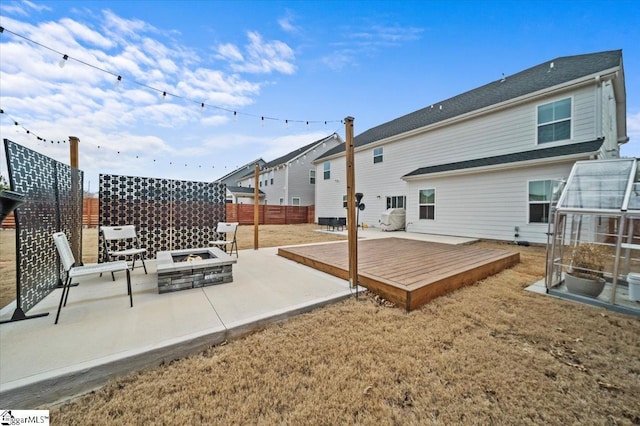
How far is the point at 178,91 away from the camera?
5.90 metres

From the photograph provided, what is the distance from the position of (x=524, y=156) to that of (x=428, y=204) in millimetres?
3571

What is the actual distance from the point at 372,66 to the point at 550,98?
20.0ft

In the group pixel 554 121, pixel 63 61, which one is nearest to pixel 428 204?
pixel 554 121

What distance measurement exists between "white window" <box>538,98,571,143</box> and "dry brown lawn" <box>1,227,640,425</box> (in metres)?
7.27

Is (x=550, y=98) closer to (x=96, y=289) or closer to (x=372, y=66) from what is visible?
(x=372, y=66)

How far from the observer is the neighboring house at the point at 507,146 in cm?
699

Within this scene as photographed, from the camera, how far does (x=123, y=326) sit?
227 centimetres

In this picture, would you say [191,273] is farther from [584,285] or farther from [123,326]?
[584,285]

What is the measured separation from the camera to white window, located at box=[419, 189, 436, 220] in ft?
33.4

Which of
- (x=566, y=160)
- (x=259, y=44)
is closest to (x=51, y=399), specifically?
(x=259, y=44)

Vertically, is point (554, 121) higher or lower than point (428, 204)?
higher

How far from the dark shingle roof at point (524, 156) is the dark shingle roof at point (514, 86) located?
2.01m

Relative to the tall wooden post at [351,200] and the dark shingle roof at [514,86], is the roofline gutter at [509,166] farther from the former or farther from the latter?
the tall wooden post at [351,200]

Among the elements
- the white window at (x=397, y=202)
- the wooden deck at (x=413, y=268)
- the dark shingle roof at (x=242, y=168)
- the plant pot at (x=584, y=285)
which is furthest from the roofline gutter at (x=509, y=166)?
the dark shingle roof at (x=242, y=168)
